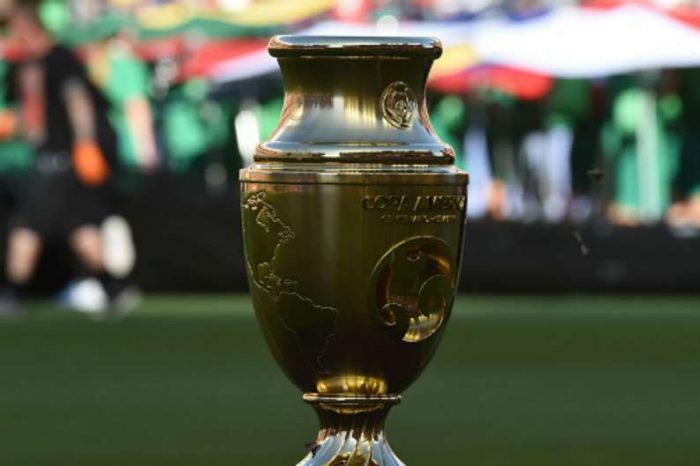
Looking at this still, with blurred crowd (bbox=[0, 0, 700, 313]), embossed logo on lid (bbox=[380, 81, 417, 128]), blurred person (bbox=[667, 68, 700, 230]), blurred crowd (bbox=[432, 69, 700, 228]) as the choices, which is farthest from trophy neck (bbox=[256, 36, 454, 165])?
blurred crowd (bbox=[432, 69, 700, 228])

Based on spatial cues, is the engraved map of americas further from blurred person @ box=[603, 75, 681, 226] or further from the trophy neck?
blurred person @ box=[603, 75, 681, 226]

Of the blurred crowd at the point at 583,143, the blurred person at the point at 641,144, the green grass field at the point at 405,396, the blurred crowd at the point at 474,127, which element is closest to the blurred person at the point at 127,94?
the blurred crowd at the point at 474,127

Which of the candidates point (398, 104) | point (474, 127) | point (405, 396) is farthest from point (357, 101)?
point (474, 127)

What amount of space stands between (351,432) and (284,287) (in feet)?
1.44

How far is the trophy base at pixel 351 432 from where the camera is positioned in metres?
6.10

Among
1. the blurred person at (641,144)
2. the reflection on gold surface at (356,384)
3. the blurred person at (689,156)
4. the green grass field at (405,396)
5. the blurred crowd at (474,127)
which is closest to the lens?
the reflection on gold surface at (356,384)

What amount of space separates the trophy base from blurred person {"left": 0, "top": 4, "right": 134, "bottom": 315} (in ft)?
30.3

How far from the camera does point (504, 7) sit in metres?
18.1

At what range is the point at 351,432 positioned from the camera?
6145 mm

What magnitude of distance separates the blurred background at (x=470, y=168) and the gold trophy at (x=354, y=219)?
255 inches

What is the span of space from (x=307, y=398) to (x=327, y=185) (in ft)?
2.04

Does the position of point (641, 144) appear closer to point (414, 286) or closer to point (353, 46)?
point (414, 286)

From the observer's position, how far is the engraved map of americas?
596cm

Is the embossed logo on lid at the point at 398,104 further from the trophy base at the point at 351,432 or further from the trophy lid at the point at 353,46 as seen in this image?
the trophy base at the point at 351,432
